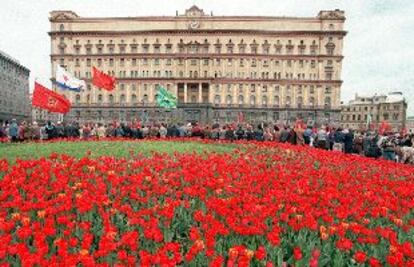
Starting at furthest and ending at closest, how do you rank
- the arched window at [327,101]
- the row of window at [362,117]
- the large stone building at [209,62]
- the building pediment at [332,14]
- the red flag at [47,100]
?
the row of window at [362,117] < the large stone building at [209,62] < the arched window at [327,101] < the building pediment at [332,14] < the red flag at [47,100]

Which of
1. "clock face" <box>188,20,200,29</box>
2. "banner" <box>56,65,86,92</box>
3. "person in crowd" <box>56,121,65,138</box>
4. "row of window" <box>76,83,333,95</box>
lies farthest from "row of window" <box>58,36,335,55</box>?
"banner" <box>56,65,86,92</box>

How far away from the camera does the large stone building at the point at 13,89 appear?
97.6m

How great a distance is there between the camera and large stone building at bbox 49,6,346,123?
302 feet

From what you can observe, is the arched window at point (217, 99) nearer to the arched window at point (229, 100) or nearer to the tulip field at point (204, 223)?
the arched window at point (229, 100)

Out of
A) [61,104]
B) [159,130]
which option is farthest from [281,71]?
[61,104]

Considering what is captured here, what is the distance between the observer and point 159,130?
93.0ft

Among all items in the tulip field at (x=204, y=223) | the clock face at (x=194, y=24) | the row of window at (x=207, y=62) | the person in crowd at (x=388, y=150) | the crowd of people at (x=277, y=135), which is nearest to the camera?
the tulip field at (x=204, y=223)

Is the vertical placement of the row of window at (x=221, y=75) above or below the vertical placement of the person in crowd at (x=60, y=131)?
above

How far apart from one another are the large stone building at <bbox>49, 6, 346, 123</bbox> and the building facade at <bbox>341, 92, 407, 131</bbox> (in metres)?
40.6

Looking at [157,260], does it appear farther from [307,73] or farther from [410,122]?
[410,122]

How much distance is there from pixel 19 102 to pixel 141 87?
4412 cm

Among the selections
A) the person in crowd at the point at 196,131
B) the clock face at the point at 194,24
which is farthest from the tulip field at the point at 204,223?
the clock face at the point at 194,24

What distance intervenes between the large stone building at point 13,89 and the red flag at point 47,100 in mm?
77699

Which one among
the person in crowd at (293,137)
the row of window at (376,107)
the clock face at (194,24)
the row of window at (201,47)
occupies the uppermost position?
the clock face at (194,24)
